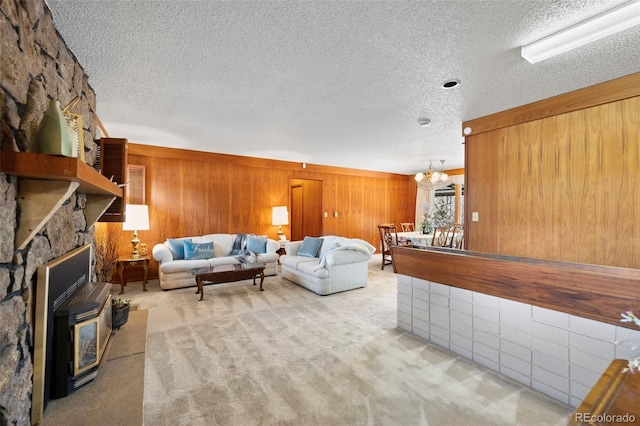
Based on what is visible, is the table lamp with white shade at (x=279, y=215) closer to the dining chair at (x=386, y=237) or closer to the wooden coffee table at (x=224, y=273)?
the wooden coffee table at (x=224, y=273)

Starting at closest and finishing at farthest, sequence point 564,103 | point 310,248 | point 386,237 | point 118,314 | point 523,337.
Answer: point 523,337 < point 118,314 < point 564,103 < point 310,248 < point 386,237

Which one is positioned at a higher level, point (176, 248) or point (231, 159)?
point (231, 159)

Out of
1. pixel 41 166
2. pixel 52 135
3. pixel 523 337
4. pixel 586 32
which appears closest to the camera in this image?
pixel 41 166

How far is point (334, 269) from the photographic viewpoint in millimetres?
4352

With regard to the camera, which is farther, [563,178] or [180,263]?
[180,263]

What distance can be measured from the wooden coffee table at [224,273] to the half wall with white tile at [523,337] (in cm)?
→ 241

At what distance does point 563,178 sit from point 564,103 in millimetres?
766

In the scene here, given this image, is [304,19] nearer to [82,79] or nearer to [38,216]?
[38,216]

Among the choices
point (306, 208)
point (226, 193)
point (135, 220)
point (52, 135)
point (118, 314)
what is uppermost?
point (226, 193)

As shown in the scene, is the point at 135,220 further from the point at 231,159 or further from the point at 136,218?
the point at 231,159

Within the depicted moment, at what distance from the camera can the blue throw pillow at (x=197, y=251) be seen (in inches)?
189

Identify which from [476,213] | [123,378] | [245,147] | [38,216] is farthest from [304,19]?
[245,147]

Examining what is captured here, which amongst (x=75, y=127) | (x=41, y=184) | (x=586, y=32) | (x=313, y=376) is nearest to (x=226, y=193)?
(x=75, y=127)

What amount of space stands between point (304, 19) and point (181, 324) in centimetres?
317
